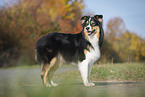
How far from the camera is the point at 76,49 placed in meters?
8.42

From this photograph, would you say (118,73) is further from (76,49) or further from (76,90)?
(76,90)

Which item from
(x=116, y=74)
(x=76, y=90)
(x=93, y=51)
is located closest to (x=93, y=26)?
(x=93, y=51)

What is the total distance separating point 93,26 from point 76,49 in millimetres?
1061

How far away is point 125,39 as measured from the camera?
3950 cm

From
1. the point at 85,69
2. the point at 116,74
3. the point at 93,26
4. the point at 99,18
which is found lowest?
the point at 116,74

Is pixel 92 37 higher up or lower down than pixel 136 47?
higher up

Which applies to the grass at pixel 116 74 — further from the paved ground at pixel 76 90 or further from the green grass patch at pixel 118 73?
the paved ground at pixel 76 90

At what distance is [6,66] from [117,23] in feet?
100

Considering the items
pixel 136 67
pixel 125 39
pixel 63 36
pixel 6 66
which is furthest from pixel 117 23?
pixel 63 36

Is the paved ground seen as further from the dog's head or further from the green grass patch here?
the dog's head

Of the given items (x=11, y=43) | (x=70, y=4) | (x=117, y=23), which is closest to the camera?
(x=11, y=43)

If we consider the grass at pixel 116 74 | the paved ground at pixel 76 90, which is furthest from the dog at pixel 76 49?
the grass at pixel 116 74

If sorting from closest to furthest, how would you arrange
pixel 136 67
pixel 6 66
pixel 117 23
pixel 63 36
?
pixel 63 36, pixel 136 67, pixel 6 66, pixel 117 23

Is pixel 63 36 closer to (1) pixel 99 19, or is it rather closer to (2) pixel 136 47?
(1) pixel 99 19
